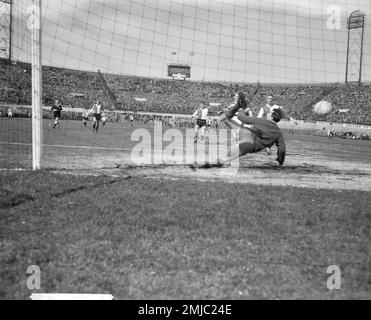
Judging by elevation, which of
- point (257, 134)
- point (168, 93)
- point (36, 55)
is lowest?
point (257, 134)

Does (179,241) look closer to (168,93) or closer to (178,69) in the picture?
(168,93)

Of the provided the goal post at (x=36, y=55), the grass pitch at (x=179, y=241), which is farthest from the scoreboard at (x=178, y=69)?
the grass pitch at (x=179, y=241)

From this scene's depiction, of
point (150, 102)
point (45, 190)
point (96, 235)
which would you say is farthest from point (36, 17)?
point (150, 102)

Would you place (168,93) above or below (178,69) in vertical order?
below

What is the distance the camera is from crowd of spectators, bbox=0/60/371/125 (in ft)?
141

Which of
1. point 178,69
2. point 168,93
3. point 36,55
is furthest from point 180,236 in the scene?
point 178,69

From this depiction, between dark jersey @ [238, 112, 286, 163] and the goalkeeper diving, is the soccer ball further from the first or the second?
dark jersey @ [238, 112, 286, 163]

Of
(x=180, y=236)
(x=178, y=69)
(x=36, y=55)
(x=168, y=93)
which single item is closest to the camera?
(x=180, y=236)

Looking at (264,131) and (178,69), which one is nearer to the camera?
(264,131)

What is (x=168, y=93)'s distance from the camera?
63.0 meters

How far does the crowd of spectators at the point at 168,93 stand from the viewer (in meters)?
42.9

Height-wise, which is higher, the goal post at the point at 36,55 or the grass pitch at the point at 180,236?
the goal post at the point at 36,55

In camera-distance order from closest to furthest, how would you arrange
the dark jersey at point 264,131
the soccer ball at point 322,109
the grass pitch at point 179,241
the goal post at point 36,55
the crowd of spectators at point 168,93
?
the grass pitch at point 179,241 < the goal post at point 36,55 < the dark jersey at point 264,131 < the soccer ball at point 322,109 < the crowd of spectators at point 168,93

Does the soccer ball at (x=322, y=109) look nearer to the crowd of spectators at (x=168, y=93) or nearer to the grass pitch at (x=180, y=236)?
the grass pitch at (x=180, y=236)
